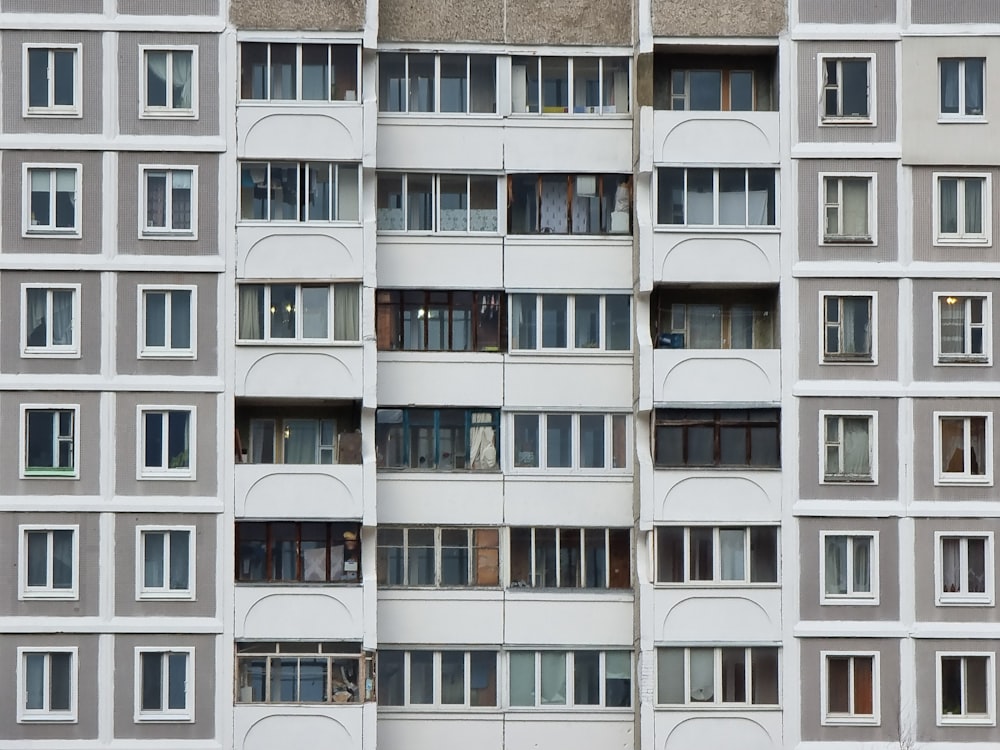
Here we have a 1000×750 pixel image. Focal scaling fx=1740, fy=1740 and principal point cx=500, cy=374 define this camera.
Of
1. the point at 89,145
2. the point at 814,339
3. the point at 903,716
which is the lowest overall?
the point at 903,716

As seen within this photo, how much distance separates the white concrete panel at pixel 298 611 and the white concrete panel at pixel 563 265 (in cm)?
841

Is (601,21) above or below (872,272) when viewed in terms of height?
above

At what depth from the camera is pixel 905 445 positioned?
40094 millimetres

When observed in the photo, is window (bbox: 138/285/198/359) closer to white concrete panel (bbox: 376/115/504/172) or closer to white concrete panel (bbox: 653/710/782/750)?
white concrete panel (bbox: 376/115/504/172)

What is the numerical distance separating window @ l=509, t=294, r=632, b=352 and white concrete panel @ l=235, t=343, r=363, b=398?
4.22 m

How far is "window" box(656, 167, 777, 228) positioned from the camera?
4088 cm

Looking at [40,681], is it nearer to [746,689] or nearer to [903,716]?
[746,689]

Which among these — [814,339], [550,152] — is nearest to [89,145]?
[550,152]

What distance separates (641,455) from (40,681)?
1469 cm

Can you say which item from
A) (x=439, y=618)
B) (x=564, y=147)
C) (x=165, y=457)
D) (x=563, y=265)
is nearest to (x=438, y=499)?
(x=439, y=618)

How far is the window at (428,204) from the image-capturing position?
41781mm

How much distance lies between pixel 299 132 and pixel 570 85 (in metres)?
6.69

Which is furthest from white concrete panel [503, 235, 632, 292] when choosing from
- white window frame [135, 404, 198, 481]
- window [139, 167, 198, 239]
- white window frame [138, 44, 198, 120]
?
white window frame [135, 404, 198, 481]

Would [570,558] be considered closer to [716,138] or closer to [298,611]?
[298,611]
